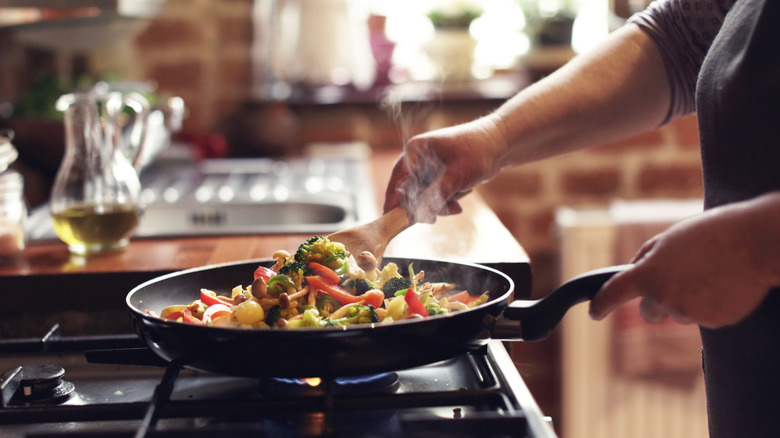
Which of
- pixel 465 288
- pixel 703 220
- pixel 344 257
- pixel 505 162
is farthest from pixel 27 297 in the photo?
pixel 703 220

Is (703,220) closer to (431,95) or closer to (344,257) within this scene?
(344,257)

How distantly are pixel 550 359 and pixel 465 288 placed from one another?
6.17 ft

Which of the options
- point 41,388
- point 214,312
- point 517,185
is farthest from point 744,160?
point 517,185

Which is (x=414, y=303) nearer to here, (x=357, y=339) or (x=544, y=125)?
(x=357, y=339)

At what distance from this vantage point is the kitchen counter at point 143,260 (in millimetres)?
1196

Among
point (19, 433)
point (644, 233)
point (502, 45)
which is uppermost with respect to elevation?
point (502, 45)

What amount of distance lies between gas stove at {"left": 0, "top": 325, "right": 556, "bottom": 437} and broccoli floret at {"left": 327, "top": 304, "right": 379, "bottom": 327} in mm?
75

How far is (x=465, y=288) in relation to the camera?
108 centimetres

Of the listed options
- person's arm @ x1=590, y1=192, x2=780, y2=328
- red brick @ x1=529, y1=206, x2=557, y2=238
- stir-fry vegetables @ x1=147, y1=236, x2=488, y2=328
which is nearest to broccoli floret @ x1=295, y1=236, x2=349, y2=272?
stir-fry vegetables @ x1=147, y1=236, x2=488, y2=328

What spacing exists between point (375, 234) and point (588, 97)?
1.34ft

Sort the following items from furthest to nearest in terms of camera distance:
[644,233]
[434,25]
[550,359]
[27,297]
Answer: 1. [434,25]
2. [550,359]
3. [644,233]
4. [27,297]

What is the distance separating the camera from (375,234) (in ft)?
3.69

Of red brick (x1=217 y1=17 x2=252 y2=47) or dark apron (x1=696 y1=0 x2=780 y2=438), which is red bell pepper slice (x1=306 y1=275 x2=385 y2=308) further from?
red brick (x1=217 y1=17 x2=252 y2=47)

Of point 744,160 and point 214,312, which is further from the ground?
point 744,160
